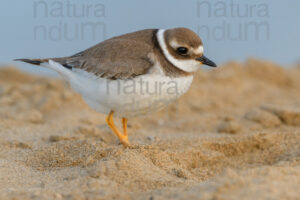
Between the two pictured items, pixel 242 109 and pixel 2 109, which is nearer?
pixel 2 109

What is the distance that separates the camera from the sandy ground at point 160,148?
3336 millimetres

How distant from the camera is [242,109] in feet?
26.5

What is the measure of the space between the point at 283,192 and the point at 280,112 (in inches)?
150

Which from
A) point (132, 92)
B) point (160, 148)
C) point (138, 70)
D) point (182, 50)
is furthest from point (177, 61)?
point (160, 148)

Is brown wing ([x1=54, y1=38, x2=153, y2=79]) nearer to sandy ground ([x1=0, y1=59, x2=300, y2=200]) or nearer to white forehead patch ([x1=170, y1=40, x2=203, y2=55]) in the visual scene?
white forehead patch ([x1=170, y1=40, x2=203, y2=55])

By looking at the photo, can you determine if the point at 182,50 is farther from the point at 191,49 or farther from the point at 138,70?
the point at 138,70

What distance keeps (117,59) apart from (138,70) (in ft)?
1.19

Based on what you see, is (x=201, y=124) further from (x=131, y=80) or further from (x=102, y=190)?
(x=102, y=190)

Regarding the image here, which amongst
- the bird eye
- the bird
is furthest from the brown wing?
the bird eye

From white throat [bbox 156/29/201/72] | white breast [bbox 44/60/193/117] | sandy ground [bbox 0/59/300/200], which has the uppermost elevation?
white throat [bbox 156/29/201/72]

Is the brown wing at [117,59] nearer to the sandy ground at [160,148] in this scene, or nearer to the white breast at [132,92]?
the white breast at [132,92]

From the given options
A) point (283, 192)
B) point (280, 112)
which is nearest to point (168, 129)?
point (280, 112)

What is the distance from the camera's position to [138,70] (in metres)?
4.53

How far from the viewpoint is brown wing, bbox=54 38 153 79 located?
180 inches
